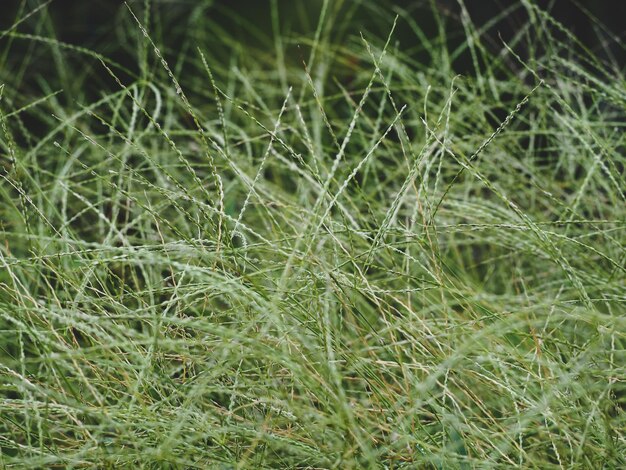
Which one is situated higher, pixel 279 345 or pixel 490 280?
pixel 279 345

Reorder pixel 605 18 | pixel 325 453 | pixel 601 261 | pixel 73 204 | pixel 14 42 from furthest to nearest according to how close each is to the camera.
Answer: pixel 14 42 → pixel 605 18 → pixel 73 204 → pixel 601 261 → pixel 325 453

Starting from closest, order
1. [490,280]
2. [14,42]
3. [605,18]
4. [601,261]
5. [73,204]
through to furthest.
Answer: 1. [601,261]
2. [490,280]
3. [73,204]
4. [605,18]
5. [14,42]

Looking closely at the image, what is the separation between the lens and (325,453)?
827 millimetres

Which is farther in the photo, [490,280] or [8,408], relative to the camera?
[490,280]

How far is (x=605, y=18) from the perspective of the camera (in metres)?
1.92

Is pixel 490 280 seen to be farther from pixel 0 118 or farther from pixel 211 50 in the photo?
pixel 211 50

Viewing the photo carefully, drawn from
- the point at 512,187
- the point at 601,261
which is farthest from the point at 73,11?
the point at 601,261

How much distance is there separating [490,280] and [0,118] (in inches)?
32.9

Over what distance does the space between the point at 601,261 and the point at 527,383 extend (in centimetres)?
48

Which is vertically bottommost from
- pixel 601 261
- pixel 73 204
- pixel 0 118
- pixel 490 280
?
pixel 73 204

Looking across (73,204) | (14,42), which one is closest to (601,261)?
(73,204)

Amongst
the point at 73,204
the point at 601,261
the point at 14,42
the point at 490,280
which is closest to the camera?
the point at 601,261

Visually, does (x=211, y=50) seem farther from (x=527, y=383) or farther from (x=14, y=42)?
(x=527, y=383)

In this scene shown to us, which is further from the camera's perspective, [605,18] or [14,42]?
[14,42]
